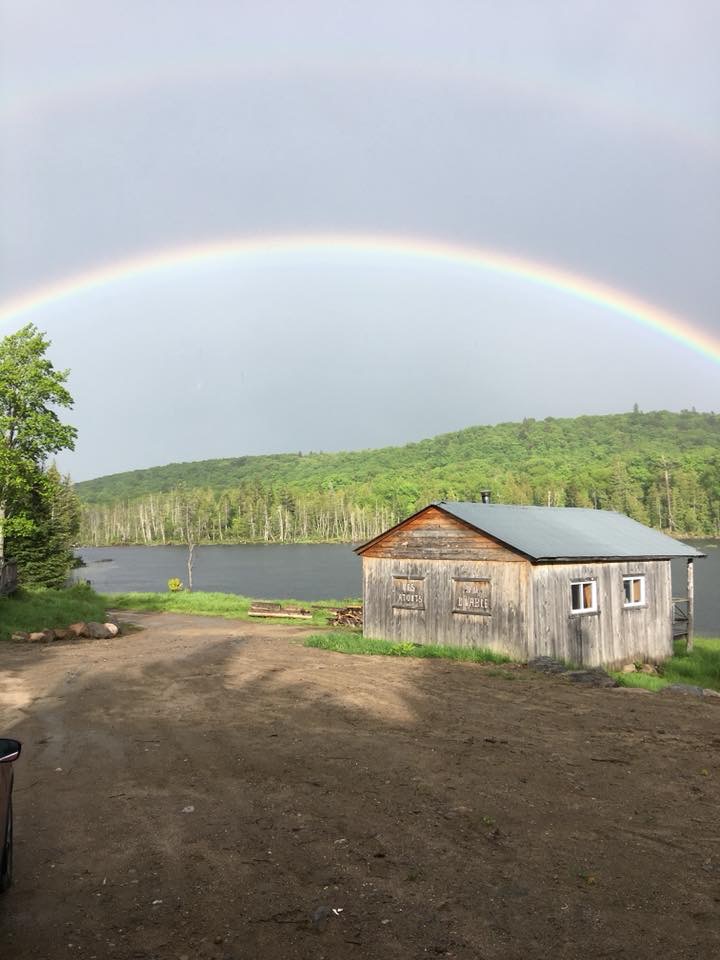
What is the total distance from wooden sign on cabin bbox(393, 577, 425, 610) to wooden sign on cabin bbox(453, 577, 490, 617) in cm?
139

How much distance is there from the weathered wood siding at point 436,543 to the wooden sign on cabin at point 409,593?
30.9 inches

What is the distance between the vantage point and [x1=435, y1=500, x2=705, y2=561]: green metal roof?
22359mm

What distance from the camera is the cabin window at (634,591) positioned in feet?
81.3

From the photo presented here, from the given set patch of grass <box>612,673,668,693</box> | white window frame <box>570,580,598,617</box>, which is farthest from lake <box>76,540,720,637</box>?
patch of grass <box>612,673,668,693</box>

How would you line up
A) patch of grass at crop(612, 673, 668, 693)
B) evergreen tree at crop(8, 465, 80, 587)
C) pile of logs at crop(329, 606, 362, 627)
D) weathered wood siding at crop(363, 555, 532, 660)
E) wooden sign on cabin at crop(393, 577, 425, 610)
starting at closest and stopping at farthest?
patch of grass at crop(612, 673, 668, 693), weathered wood siding at crop(363, 555, 532, 660), wooden sign on cabin at crop(393, 577, 425, 610), pile of logs at crop(329, 606, 362, 627), evergreen tree at crop(8, 465, 80, 587)

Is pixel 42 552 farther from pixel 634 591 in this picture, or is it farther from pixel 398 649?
pixel 634 591

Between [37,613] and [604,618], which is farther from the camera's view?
[37,613]

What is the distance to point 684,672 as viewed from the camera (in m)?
24.8

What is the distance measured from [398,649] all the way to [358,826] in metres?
15.2

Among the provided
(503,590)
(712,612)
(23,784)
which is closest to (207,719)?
(23,784)

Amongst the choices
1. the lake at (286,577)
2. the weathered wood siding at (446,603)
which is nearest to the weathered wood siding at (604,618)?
the weathered wood siding at (446,603)

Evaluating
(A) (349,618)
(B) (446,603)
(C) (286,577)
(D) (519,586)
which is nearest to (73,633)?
(A) (349,618)

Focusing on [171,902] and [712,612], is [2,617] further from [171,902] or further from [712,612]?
[712,612]

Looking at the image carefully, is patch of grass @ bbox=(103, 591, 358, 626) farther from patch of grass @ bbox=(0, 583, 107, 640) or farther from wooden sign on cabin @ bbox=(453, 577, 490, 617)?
wooden sign on cabin @ bbox=(453, 577, 490, 617)
